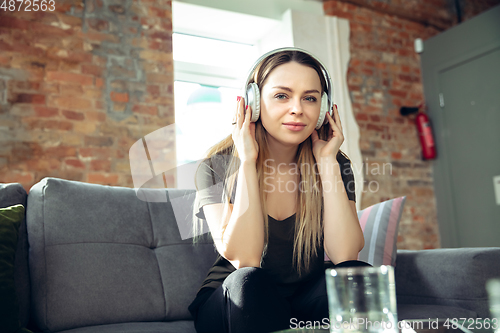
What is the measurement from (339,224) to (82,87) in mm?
1980

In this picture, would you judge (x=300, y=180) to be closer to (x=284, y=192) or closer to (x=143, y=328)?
(x=284, y=192)

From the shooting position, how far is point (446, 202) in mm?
3535

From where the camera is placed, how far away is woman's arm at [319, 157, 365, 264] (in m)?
1.29

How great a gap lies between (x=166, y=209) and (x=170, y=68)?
1.54 meters

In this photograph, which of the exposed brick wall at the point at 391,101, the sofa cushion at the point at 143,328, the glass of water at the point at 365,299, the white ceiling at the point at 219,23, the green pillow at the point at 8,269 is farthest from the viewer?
the exposed brick wall at the point at 391,101

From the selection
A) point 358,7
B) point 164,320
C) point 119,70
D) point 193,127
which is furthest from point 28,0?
point 358,7

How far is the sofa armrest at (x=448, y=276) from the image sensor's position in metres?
1.33

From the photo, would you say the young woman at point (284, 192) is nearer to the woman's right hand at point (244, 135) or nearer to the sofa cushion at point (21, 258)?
the woman's right hand at point (244, 135)

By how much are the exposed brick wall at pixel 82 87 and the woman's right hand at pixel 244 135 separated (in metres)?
1.42

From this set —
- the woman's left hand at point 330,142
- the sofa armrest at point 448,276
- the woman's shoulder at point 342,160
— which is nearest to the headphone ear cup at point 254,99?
the woman's left hand at point 330,142

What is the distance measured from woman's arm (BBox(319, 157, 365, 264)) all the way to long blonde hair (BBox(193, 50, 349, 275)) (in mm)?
41

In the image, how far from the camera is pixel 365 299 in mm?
587

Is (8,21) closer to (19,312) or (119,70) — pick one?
(119,70)

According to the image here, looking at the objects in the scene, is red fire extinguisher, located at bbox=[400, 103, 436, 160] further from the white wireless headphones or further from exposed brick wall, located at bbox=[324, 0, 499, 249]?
the white wireless headphones
